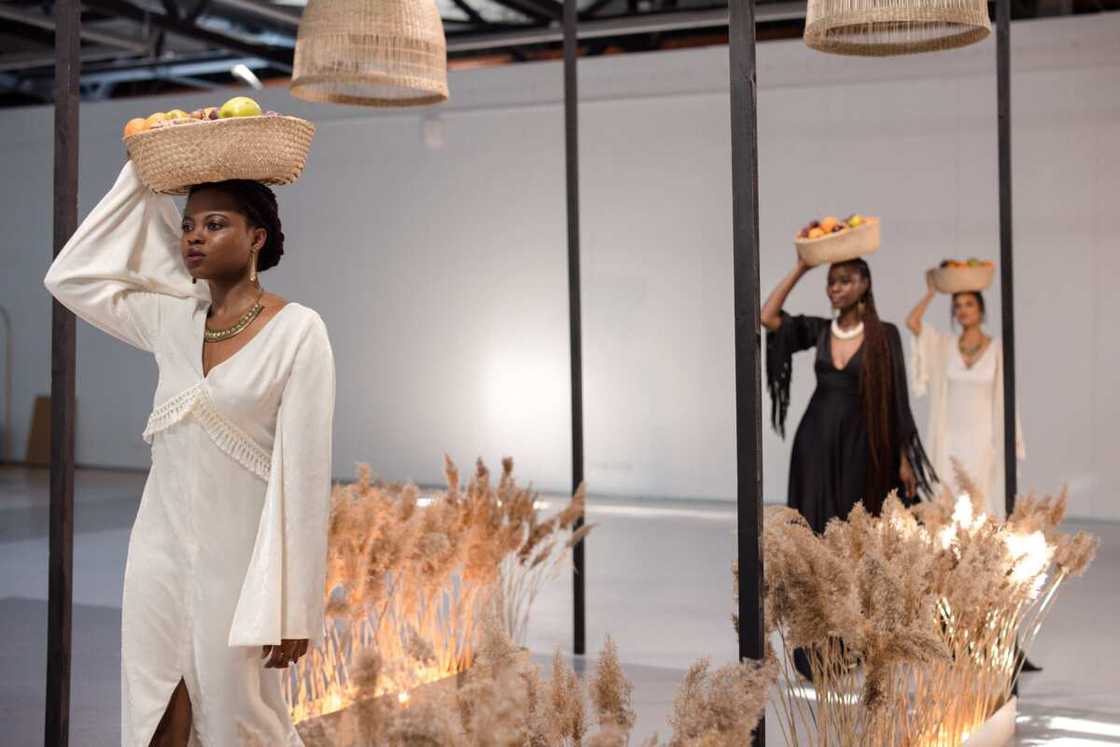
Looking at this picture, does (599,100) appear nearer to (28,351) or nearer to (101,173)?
(101,173)

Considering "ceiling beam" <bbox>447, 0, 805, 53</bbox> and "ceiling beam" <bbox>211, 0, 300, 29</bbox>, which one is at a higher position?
"ceiling beam" <bbox>211, 0, 300, 29</bbox>

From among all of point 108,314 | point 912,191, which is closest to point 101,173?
point 912,191

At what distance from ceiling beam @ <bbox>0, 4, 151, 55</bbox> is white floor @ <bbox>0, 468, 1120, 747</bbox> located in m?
3.34

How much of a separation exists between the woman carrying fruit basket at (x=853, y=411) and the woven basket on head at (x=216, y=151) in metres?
2.59

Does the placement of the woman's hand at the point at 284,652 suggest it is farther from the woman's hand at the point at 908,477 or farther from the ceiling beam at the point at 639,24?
the ceiling beam at the point at 639,24

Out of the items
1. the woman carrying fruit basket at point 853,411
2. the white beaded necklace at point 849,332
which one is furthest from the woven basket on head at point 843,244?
the white beaded necklace at point 849,332

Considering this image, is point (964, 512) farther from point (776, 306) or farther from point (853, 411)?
point (776, 306)

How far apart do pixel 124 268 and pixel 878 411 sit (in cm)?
285

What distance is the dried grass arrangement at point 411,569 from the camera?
374cm

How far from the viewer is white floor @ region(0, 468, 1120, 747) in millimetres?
4297

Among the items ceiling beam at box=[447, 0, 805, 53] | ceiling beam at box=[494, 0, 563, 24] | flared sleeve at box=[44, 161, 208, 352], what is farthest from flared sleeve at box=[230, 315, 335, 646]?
ceiling beam at box=[494, 0, 563, 24]

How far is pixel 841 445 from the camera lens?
15.9 feet

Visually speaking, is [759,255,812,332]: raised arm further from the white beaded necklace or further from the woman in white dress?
the woman in white dress

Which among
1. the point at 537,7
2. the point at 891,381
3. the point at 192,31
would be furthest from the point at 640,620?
the point at 192,31
